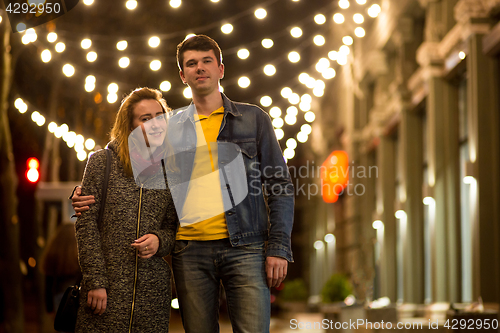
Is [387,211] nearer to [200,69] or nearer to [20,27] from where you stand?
[20,27]

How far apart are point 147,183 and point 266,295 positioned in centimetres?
91

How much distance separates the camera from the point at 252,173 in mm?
3320

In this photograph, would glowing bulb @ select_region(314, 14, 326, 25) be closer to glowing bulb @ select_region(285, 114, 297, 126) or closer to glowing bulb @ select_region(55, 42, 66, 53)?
glowing bulb @ select_region(285, 114, 297, 126)

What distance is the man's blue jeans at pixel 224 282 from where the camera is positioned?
3096mm

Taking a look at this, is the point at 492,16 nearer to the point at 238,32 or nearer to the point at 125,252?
the point at 238,32

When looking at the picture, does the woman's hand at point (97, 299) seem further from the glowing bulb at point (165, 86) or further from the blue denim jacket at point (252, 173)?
the glowing bulb at point (165, 86)

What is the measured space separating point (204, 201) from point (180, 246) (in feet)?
0.91

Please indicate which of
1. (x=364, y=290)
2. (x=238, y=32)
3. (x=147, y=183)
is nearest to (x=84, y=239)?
(x=147, y=183)

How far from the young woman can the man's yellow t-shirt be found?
0.15 meters

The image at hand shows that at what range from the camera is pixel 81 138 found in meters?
8.17

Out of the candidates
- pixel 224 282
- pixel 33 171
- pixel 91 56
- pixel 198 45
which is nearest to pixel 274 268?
pixel 224 282

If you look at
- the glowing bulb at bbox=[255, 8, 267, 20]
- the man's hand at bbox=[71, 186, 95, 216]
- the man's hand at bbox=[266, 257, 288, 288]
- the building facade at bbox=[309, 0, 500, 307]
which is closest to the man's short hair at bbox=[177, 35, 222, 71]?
the man's hand at bbox=[71, 186, 95, 216]

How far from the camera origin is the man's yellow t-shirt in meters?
3.18

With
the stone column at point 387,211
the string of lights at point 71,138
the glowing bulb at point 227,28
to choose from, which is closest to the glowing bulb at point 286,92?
the glowing bulb at point 227,28
